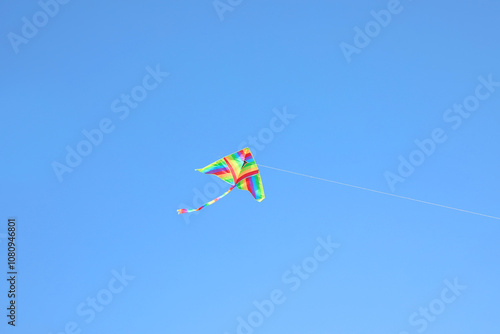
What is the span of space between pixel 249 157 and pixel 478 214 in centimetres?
536

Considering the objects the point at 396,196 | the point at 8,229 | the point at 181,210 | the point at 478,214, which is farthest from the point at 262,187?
the point at 8,229

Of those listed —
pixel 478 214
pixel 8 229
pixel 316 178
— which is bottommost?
pixel 478 214

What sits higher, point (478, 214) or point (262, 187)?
point (262, 187)

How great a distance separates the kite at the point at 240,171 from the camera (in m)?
16.9

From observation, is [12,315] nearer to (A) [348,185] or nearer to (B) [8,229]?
(B) [8,229]

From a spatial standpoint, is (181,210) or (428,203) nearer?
(181,210)

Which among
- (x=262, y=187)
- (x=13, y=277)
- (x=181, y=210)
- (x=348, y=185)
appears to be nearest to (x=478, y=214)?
(x=348, y=185)

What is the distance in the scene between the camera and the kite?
55.3 feet

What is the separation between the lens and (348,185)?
17.8 m

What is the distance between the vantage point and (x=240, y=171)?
55.9 feet

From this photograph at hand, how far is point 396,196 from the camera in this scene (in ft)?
58.4

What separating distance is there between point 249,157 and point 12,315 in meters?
6.76

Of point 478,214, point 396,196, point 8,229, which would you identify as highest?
point 8,229

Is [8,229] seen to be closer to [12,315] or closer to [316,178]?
[12,315]
